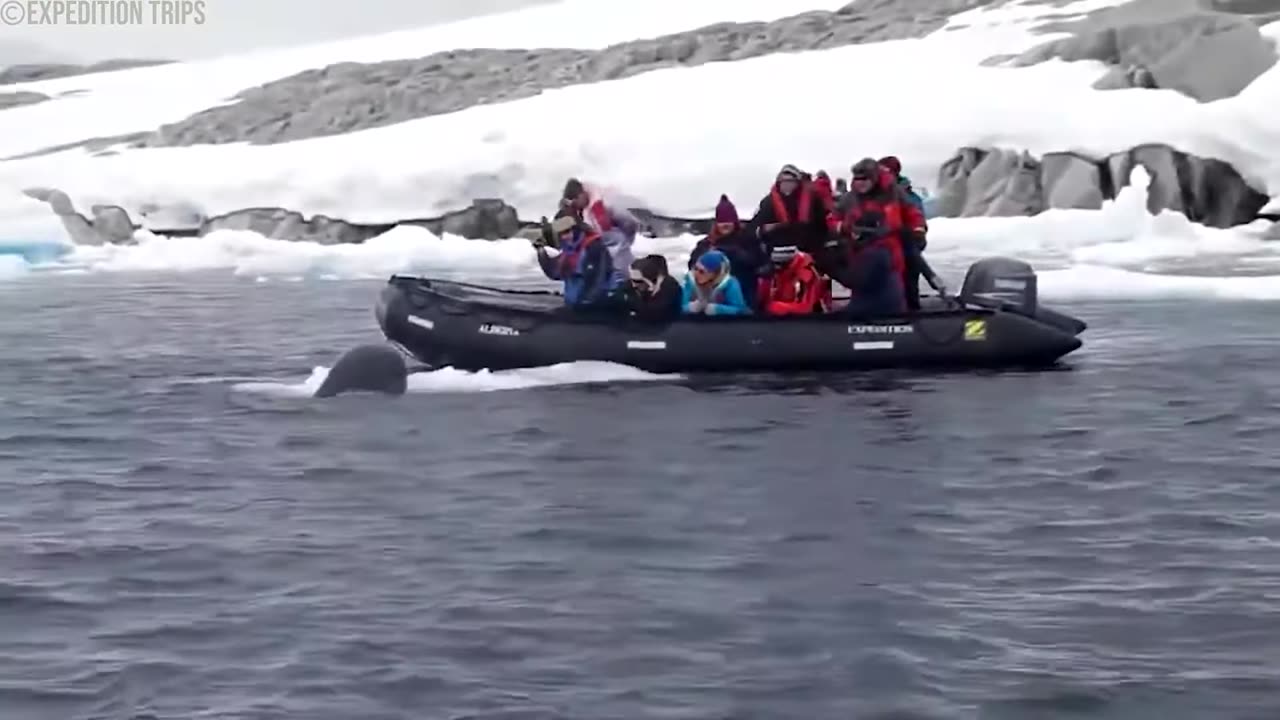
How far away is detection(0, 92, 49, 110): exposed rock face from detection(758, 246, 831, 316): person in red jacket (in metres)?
53.0

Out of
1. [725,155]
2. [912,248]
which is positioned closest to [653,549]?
[912,248]

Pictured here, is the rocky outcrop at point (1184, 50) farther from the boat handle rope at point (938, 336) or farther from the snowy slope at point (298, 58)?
the boat handle rope at point (938, 336)

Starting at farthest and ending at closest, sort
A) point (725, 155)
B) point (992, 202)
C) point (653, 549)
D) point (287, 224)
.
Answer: point (725, 155)
point (287, 224)
point (992, 202)
point (653, 549)

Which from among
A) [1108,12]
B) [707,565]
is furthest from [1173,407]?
[1108,12]

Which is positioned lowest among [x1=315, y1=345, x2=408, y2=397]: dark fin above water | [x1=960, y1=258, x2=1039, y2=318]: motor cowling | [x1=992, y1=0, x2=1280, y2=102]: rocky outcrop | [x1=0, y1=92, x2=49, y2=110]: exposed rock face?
[x1=315, y1=345, x2=408, y2=397]: dark fin above water

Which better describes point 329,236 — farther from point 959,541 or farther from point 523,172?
point 959,541

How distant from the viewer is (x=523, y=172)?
4062cm

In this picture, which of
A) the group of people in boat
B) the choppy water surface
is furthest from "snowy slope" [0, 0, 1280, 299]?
the choppy water surface

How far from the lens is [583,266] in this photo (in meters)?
15.7

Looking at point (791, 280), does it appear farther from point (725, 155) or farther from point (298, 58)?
point (298, 58)

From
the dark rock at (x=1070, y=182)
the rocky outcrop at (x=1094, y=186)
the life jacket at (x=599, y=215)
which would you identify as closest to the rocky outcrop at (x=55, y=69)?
the rocky outcrop at (x=1094, y=186)

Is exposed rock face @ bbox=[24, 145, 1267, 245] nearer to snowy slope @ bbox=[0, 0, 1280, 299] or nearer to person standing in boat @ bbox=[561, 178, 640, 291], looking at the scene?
snowy slope @ bbox=[0, 0, 1280, 299]

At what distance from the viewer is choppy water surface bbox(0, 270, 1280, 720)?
295 inches

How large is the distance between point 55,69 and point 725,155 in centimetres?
4098
